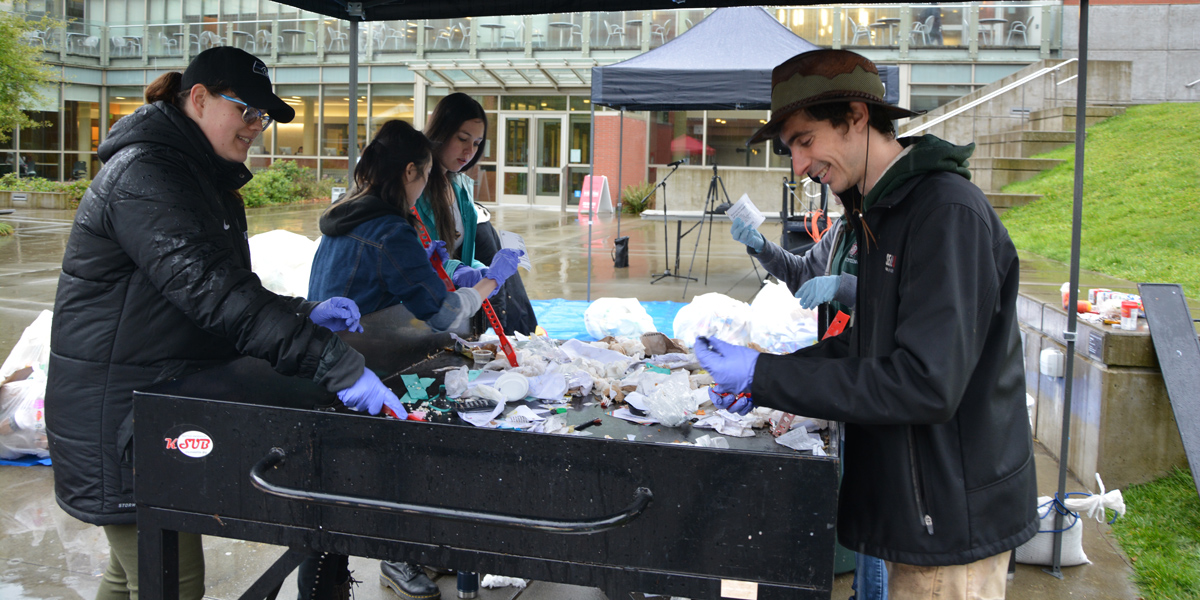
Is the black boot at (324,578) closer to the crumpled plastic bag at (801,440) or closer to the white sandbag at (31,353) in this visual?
the crumpled plastic bag at (801,440)

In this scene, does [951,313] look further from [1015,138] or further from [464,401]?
[1015,138]

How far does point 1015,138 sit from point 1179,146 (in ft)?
7.81

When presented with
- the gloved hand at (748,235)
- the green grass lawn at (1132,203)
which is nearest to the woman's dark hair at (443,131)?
the gloved hand at (748,235)

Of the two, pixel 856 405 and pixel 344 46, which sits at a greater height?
pixel 344 46

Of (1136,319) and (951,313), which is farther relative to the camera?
(1136,319)

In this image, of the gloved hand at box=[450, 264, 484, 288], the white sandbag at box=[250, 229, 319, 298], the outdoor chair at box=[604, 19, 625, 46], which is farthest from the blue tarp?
the outdoor chair at box=[604, 19, 625, 46]

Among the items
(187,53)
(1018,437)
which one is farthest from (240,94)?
(187,53)

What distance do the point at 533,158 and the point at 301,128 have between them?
22.2 ft

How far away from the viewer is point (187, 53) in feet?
79.4

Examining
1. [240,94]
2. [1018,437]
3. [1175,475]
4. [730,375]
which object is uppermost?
[240,94]

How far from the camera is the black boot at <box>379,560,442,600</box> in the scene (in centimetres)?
305

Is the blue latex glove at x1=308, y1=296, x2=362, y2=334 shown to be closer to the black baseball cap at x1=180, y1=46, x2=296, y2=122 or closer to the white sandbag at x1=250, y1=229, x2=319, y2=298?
the black baseball cap at x1=180, y1=46, x2=296, y2=122

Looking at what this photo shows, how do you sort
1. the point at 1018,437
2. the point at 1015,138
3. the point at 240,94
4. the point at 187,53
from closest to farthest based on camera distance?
the point at 1018,437
the point at 240,94
the point at 1015,138
the point at 187,53

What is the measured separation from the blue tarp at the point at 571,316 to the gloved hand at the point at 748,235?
11.8 feet
